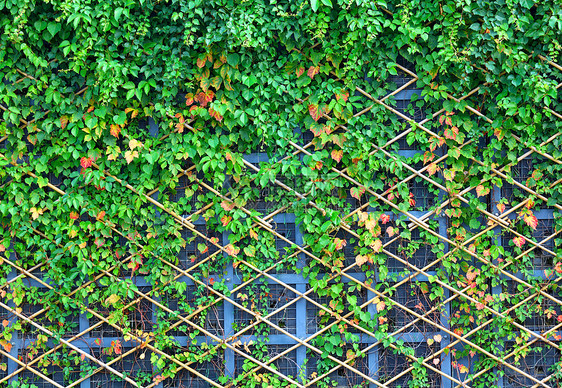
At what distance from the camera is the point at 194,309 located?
8.98 feet

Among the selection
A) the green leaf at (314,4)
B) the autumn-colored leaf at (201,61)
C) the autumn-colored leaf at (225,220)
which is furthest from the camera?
the autumn-colored leaf at (225,220)

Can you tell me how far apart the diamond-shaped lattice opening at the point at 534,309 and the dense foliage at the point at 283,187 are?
0.05 ft

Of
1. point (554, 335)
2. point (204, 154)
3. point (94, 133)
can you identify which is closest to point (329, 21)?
point (204, 154)

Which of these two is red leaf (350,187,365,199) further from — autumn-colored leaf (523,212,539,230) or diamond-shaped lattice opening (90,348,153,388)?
diamond-shaped lattice opening (90,348,153,388)

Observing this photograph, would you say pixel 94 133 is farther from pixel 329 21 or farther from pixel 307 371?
pixel 307 371

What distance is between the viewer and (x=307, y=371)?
9.21 feet

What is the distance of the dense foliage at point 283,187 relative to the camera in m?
2.57

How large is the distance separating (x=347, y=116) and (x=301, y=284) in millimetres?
1037

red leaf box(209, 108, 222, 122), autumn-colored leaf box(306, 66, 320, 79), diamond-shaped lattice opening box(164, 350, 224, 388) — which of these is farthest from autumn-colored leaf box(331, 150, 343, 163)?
diamond-shaped lattice opening box(164, 350, 224, 388)

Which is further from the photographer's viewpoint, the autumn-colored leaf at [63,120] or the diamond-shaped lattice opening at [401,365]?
the diamond-shaped lattice opening at [401,365]

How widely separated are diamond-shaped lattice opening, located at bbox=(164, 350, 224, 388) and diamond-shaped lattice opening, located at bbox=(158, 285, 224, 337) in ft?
0.58

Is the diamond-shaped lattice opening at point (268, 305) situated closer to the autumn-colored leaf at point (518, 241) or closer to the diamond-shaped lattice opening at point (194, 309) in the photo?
the diamond-shaped lattice opening at point (194, 309)

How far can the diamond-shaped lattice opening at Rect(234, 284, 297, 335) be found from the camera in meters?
2.75


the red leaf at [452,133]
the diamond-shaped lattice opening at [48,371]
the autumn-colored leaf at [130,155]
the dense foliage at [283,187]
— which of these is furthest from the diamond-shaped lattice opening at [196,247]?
the red leaf at [452,133]
